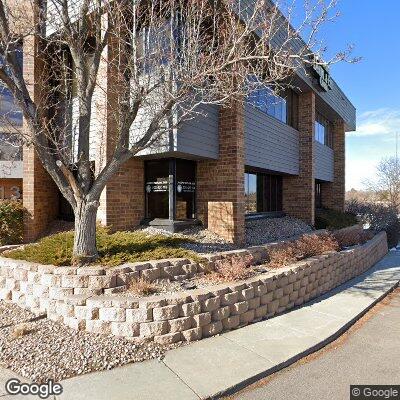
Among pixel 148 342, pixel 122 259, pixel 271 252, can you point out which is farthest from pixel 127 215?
pixel 148 342

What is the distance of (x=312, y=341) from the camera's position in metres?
4.61

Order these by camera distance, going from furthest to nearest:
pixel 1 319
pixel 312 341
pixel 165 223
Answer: pixel 165 223
pixel 1 319
pixel 312 341

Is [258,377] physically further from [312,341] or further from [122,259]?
[122,259]

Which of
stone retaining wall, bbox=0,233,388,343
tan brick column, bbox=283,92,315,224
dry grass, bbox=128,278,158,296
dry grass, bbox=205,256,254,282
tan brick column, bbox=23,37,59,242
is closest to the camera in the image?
stone retaining wall, bbox=0,233,388,343

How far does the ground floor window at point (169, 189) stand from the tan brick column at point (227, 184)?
42cm

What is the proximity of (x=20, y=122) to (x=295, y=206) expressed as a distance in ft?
34.0

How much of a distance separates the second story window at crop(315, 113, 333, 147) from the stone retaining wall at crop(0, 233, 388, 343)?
11.8m

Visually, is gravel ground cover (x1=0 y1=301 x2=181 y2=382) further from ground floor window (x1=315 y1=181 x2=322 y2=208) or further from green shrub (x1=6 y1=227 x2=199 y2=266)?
ground floor window (x1=315 y1=181 x2=322 y2=208)

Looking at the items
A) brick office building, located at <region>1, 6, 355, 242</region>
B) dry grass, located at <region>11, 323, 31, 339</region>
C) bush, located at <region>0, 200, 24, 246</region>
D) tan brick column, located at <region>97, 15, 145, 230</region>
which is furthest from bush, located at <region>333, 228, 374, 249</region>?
bush, located at <region>0, 200, 24, 246</region>

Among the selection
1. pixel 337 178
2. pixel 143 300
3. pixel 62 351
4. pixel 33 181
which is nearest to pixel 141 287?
pixel 143 300

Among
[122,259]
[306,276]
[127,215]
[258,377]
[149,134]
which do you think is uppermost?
[149,134]

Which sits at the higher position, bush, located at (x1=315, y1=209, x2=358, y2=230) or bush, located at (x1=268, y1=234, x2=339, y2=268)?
bush, located at (x1=315, y1=209, x2=358, y2=230)

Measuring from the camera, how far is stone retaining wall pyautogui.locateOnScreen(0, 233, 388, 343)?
14.2ft

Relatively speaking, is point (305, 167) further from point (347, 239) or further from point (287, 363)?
point (287, 363)
